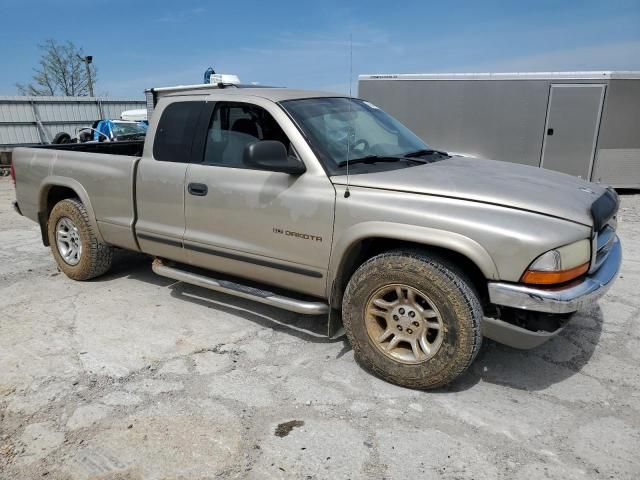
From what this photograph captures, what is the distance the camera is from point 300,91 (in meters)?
4.00

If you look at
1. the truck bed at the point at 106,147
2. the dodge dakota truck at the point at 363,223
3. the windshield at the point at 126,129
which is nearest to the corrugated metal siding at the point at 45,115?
the windshield at the point at 126,129

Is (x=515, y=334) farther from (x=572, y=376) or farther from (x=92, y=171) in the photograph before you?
(x=92, y=171)

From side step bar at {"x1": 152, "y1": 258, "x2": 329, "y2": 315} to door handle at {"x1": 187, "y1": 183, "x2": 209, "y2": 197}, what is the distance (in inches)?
26.5

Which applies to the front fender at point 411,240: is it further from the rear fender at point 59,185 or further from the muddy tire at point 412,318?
the rear fender at point 59,185

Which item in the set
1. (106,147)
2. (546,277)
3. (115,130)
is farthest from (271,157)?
(115,130)

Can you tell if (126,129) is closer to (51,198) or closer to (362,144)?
(51,198)

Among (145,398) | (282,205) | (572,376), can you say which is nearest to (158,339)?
(145,398)

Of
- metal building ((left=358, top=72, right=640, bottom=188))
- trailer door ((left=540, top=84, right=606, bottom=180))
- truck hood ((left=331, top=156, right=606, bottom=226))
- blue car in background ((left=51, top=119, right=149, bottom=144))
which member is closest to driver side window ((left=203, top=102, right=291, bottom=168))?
truck hood ((left=331, top=156, right=606, bottom=226))

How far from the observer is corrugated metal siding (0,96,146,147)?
64.3ft

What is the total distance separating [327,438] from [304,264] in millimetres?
1149

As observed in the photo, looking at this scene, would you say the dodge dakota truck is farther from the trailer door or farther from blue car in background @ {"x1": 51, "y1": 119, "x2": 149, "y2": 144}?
blue car in background @ {"x1": 51, "y1": 119, "x2": 149, "y2": 144}

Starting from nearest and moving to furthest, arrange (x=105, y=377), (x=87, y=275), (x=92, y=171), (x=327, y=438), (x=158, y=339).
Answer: (x=327, y=438), (x=105, y=377), (x=158, y=339), (x=92, y=171), (x=87, y=275)

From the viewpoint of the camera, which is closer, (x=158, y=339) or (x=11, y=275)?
(x=158, y=339)

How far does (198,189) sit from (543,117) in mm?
9143
